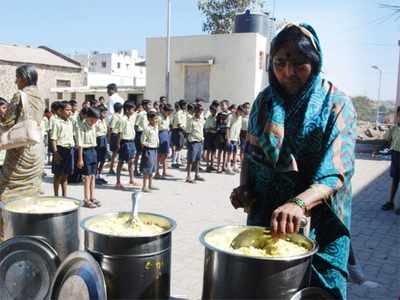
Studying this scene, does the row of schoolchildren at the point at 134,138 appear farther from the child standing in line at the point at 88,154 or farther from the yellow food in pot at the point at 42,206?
the yellow food in pot at the point at 42,206

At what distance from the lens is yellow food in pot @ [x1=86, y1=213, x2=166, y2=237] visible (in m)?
1.97

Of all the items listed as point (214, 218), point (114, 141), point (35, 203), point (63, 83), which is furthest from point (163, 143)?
point (63, 83)

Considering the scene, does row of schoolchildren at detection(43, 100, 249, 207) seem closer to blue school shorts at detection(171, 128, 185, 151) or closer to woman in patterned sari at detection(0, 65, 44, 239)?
blue school shorts at detection(171, 128, 185, 151)

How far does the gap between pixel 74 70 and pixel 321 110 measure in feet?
97.6

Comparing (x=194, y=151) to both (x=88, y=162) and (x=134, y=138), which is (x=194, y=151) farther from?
(x=88, y=162)

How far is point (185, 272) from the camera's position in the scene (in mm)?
3873

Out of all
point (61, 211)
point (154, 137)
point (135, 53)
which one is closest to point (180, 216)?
point (154, 137)

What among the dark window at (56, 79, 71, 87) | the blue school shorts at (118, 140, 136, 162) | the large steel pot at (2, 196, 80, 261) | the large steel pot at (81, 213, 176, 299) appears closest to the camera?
the large steel pot at (81, 213, 176, 299)

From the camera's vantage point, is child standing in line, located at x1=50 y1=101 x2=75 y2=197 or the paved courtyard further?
child standing in line, located at x1=50 y1=101 x2=75 y2=197

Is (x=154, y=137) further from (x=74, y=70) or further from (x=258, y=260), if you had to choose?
(x=74, y=70)

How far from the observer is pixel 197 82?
17.1m

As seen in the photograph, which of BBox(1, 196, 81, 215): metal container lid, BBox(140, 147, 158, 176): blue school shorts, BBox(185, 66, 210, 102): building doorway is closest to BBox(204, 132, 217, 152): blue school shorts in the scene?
BBox(140, 147, 158, 176): blue school shorts

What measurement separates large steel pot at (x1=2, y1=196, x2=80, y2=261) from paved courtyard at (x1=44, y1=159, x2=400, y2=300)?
1.28 meters

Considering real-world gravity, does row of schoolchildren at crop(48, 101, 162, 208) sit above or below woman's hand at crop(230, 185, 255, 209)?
below
